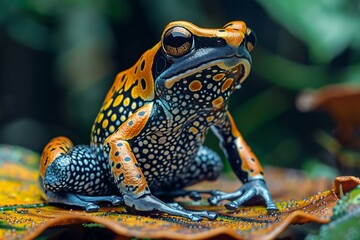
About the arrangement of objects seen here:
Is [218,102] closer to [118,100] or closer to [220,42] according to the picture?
[220,42]

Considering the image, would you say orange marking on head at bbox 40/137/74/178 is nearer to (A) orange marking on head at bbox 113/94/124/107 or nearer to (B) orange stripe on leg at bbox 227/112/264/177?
(A) orange marking on head at bbox 113/94/124/107

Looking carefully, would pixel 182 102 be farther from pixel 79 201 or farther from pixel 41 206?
pixel 41 206

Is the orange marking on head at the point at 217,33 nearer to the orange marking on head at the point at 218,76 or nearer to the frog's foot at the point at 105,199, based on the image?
the orange marking on head at the point at 218,76


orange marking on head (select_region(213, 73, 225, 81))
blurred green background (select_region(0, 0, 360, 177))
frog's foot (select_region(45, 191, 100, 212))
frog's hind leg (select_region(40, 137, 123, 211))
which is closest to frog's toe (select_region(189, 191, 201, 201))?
frog's hind leg (select_region(40, 137, 123, 211))

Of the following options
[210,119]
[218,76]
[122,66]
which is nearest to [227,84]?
[218,76]

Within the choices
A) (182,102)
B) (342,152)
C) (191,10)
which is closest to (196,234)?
(182,102)
